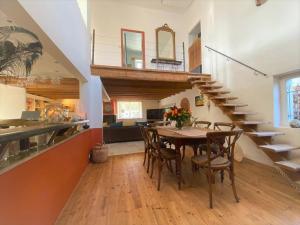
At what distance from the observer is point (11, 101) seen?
181 inches

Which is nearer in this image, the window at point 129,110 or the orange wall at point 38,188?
the orange wall at point 38,188

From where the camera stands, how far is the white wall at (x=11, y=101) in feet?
13.9

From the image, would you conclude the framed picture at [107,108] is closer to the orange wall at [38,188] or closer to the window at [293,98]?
the orange wall at [38,188]

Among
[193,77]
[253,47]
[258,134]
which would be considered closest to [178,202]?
[258,134]

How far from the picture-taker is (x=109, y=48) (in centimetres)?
653

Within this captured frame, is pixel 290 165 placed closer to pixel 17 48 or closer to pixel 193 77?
pixel 193 77

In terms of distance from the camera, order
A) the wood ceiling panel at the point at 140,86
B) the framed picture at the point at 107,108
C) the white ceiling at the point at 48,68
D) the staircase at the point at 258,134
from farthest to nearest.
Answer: the framed picture at the point at 107,108 → the wood ceiling panel at the point at 140,86 → the white ceiling at the point at 48,68 → the staircase at the point at 258,134

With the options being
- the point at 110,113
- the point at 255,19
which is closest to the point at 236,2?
the point at 255,19

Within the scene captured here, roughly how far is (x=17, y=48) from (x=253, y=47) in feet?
13.4

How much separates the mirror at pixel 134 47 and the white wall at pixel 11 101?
3.61 m

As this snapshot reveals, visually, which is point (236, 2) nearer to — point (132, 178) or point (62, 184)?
point (132, 178)

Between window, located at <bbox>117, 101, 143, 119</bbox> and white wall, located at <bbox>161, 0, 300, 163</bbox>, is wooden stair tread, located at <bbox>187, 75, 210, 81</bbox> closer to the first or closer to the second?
white wall, located at <bbox>161, 0, 300, 163</bbox>

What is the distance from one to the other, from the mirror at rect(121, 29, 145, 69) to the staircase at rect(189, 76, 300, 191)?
8.69 ft

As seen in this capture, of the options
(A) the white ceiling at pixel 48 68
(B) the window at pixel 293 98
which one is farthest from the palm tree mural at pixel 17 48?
(B) the window at pixel 293 98
